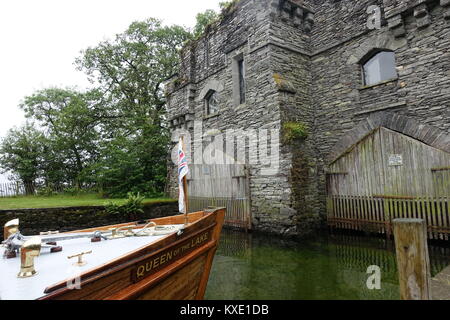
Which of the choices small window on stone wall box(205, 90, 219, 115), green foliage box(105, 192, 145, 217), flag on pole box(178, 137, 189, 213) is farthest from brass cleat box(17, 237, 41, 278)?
small window on stone wall box(205, 90, 219, 115)

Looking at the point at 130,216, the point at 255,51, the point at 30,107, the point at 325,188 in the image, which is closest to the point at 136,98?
the point at 30,107

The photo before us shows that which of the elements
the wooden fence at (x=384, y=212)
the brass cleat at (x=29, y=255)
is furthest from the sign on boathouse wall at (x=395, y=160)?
the brass cleat at (x=29, y=255)

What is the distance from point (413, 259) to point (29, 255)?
12.3 ft

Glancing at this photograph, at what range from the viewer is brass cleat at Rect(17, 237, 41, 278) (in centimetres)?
255

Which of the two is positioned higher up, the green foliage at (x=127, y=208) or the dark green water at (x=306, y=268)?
the green foliage at (x=127, y=208)

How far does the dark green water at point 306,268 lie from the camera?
4.20 m

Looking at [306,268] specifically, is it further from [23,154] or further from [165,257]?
[23,154]

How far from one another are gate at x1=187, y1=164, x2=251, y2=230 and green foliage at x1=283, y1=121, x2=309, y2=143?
6.24 ft

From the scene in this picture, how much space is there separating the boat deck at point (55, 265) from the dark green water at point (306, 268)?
176cm

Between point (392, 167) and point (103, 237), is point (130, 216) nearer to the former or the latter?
point (103, 237)

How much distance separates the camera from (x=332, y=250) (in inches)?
253

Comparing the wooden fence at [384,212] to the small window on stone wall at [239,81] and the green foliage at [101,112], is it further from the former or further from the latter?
the green foliage at [101,112]

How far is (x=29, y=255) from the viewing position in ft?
8.70
